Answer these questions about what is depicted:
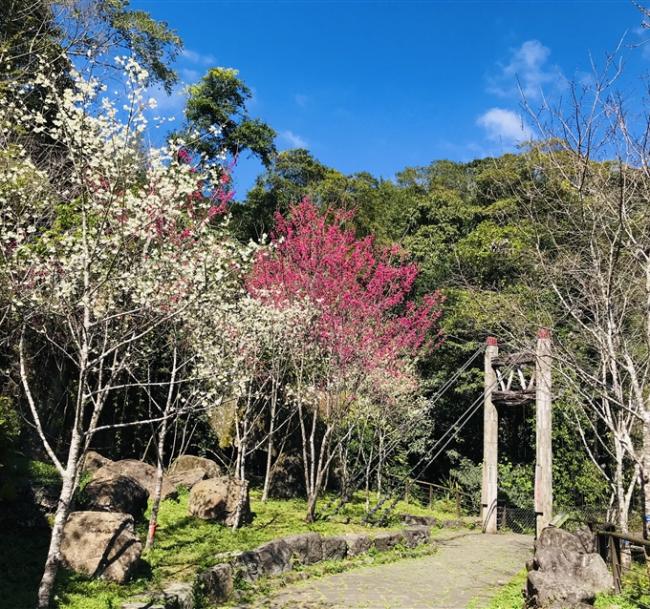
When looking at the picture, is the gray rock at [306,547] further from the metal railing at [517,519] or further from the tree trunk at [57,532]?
the metal railing at [517,519]

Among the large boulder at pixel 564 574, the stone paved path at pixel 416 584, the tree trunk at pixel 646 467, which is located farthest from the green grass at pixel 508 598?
the tree trunk at pixel 646 467

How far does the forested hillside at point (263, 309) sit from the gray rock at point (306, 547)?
193cm

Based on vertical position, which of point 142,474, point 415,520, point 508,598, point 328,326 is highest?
point 328,326

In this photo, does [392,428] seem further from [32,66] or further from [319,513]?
[32,66]

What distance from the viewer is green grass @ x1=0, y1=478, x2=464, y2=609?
5.65 meters

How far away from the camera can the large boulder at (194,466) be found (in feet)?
42.7

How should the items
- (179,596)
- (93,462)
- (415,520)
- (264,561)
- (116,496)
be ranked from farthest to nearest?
(415,520) < (93,462) < (116,496) < (264,561) < (179,596)

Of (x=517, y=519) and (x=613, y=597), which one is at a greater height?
(x=613, y=597)

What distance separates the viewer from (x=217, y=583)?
6.35 meters

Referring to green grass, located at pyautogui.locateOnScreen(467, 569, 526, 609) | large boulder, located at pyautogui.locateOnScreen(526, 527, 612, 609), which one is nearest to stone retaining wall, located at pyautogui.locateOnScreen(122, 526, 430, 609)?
green grass, located at pyautogui.locateOnScreen(467, 569, 526, 609)

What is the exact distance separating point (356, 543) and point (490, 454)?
7.00 m

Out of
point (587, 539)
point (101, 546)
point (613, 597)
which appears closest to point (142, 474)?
point (101, 546)

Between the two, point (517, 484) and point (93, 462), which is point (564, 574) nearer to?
point (93, 462)

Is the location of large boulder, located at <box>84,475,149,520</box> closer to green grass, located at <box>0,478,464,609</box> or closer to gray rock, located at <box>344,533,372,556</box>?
green grass, located at <box>0,478,464,609</box>
